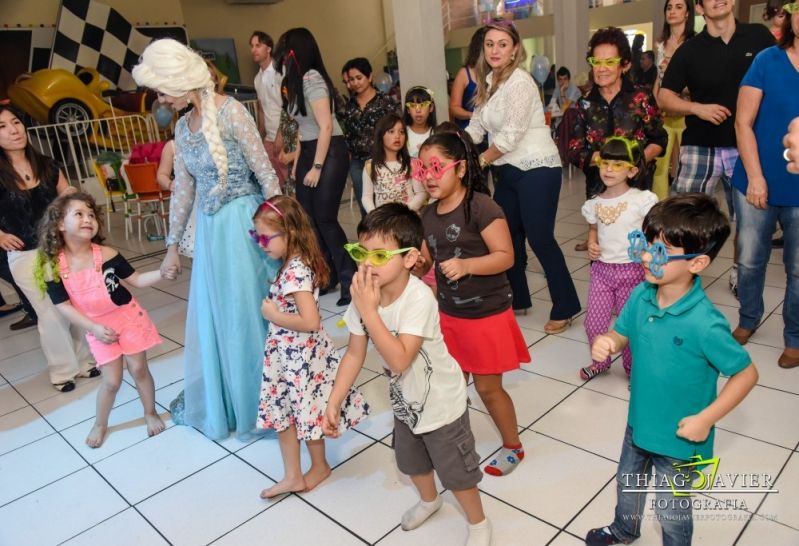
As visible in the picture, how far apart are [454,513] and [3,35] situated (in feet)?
32.9

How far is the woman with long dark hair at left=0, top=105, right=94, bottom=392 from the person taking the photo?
3.07m

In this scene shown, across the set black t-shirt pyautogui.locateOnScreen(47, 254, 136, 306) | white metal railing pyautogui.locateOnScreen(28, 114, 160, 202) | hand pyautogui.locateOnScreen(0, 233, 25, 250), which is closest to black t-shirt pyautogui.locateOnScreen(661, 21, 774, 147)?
black t-shirt pyautogui.locateOnScreen(47, 254, 136, 306)

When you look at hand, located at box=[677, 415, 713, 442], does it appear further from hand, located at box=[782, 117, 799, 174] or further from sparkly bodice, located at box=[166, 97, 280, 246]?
sparkly bodice, located at box=[166, 97, 280, 246]

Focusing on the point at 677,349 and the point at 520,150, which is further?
the point at 520,150

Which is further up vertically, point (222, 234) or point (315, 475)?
point (222, 234)

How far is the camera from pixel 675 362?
1.45 m

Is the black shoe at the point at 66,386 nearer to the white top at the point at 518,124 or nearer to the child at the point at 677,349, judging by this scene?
the white top at the point at 518,124

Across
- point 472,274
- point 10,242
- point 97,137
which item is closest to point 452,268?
point 472,274

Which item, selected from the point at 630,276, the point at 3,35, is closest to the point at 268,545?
the point at 630,276

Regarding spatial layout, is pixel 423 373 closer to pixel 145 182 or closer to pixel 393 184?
pixel 393 184

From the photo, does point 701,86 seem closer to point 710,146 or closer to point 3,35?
point 710,146

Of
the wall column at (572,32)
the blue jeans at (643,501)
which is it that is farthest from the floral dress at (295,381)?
the wall column at (572,32)

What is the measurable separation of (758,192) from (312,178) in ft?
A: 7.83

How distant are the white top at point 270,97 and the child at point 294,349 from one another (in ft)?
7.11
